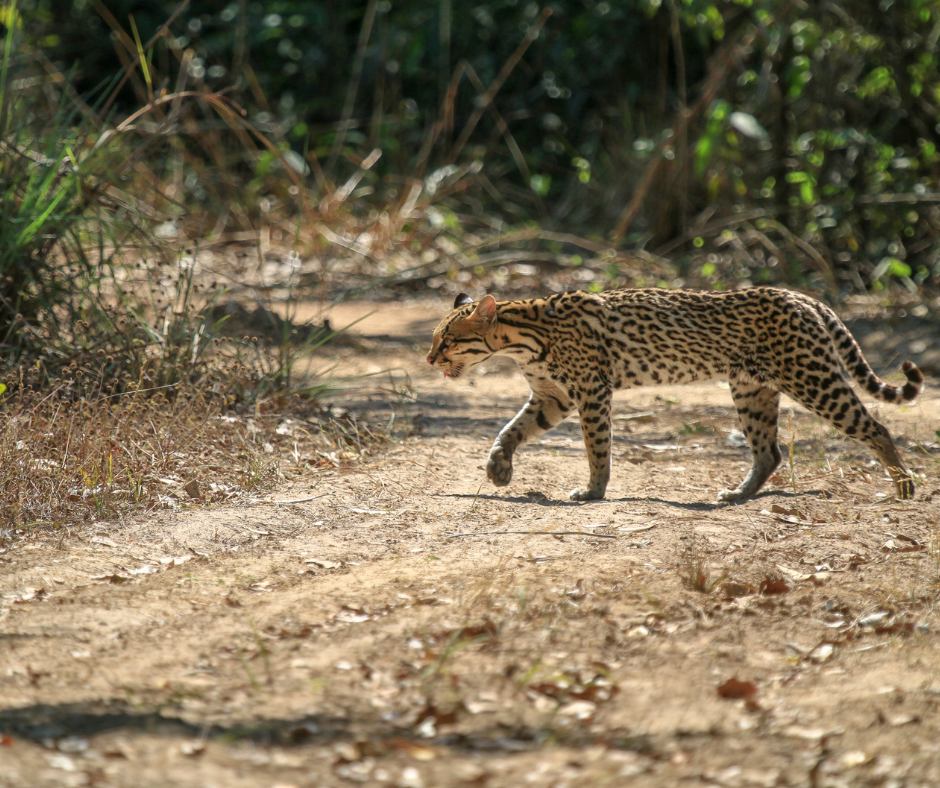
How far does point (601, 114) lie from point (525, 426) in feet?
35.6

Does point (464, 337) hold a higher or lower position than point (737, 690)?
higher

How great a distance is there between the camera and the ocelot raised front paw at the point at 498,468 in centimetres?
609

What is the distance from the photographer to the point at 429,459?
6.63 meters

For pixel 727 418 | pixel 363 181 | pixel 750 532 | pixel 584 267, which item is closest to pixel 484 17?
pixel 363 181

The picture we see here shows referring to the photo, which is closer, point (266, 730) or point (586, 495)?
point (266, 730)

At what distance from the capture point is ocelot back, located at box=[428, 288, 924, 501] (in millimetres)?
5816

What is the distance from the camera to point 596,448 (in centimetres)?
599

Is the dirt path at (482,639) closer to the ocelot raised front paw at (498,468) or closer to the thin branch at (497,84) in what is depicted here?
the ocelot raised front paw at (498,468)

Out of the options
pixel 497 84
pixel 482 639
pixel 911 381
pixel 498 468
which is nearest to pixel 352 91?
pixel 497 84

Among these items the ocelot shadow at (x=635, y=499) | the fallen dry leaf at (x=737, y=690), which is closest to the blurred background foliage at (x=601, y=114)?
the ocelot shadow at (x=635, y=499)

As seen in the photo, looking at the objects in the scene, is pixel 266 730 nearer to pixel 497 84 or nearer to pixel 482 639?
pixel 482 639

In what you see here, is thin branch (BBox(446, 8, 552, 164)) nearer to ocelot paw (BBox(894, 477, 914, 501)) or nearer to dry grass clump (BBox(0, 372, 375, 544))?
dry grass clump (BBox(0, 372, 375, 544))

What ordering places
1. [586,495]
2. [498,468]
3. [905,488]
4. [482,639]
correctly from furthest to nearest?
[498,468] < [586,495] < [905,488] < [482,639]

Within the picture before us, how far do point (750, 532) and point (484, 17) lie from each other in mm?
12318
